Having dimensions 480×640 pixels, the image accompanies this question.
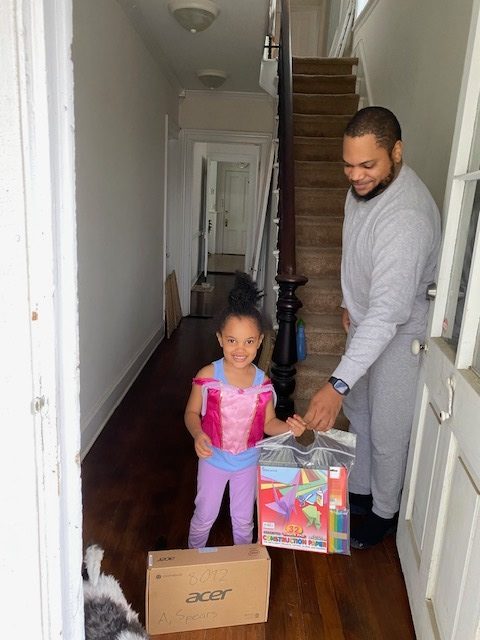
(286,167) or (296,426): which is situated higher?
(286,167)

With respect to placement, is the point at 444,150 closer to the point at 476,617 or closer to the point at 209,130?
the point at 476,617

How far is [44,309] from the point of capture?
0.88m

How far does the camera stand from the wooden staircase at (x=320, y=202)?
295 centimetres

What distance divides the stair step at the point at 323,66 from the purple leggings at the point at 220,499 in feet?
13.5

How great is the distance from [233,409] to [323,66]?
4125 mm

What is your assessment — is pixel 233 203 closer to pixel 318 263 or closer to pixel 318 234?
pixel 318 234

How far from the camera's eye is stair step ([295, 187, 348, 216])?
3.70m

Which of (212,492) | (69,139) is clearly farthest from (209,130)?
(69,139)

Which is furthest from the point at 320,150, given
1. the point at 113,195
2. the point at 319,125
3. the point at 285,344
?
the point at 285,344

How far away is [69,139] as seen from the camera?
2.95 ft

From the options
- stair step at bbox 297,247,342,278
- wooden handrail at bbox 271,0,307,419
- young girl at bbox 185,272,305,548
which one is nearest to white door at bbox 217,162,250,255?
stair step at bbox 297,247,342,278

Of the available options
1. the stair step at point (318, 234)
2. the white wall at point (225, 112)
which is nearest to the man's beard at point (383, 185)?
the stair step at point (318, 234)

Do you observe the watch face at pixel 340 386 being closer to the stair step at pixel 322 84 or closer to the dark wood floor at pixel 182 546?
the dark wood floor at pixel 182 546

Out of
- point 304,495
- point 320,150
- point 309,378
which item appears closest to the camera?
point 304,495
